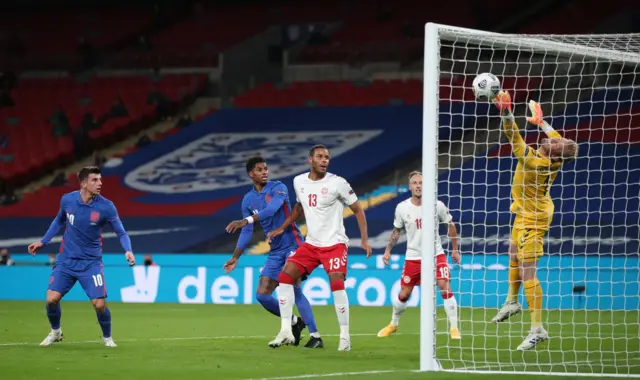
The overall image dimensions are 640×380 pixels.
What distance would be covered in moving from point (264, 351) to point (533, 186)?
3179 millimetres

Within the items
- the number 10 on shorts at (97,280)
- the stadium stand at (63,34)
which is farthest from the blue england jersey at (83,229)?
the stadium stand at (63,34)

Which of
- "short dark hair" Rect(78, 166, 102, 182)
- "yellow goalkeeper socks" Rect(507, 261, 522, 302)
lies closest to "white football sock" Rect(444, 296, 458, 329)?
"yellow goalkeeper socks" Rect(507, 261, 522, 302)

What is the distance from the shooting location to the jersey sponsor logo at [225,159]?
99.0 ft

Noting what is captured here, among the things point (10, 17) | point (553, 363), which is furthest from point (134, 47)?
point (553, 363)

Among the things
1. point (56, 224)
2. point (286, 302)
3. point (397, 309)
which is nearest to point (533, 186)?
point (286, 302)

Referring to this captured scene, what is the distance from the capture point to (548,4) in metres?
31.7

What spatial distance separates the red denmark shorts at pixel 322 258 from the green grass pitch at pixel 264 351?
0.85 meters

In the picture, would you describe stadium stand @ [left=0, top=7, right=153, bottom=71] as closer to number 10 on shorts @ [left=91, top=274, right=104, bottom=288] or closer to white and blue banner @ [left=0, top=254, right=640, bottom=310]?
white and blue banner @ [left=0, top=254, right=640, bottom=310]

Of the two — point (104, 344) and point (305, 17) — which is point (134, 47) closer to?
point (305, 17)

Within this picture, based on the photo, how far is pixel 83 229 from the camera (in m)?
12.0

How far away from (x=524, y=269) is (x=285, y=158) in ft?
63.1

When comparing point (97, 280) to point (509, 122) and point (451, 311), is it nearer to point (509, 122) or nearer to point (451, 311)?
point (451, 311)

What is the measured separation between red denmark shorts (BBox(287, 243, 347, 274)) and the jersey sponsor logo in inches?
708

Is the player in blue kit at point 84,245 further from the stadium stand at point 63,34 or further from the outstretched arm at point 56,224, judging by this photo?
the stadium stand at point 63,34
